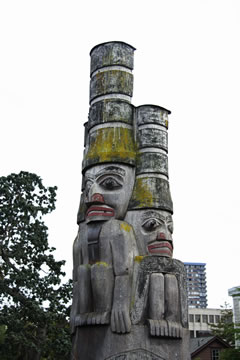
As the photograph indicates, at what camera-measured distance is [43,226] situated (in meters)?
20.6

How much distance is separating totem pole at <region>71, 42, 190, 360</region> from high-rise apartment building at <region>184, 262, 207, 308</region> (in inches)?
7095

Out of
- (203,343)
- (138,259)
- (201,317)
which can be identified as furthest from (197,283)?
(138,259)

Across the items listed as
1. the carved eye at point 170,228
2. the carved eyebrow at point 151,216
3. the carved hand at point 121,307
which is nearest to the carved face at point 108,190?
the carved eyebrow at point 151,216

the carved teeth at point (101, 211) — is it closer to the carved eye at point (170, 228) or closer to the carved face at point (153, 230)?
the carved face at point (153, 230)

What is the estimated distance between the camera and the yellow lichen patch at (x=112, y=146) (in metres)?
10.0

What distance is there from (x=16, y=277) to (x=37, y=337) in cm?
298

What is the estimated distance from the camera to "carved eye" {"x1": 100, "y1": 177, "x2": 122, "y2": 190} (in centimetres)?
980

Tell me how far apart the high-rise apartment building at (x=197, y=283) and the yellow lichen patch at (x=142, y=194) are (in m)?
180

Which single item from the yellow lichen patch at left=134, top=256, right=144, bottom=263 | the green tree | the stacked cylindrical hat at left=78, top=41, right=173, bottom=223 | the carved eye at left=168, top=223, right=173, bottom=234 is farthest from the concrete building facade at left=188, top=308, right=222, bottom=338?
the yellow lichen patch at left=134, top=256, right=144, bottom=263

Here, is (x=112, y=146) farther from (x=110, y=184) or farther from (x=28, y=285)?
(x=28, y=285)

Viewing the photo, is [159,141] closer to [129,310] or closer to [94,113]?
[94,113]

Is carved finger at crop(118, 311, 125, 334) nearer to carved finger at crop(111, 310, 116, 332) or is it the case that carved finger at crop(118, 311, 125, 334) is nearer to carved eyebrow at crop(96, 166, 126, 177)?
carved finger at crop(111, 310, 116, 332)

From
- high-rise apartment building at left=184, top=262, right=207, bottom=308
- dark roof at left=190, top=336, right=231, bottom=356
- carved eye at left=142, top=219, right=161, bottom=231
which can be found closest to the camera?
carved eye at left=142, top=219, right=161, bottom=231

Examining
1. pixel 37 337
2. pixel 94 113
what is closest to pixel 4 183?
pixel 37 337
